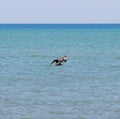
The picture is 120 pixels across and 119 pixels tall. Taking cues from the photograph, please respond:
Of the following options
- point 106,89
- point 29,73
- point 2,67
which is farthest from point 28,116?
point 2,67

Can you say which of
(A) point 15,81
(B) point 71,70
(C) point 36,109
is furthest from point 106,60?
→ (C) point 36,109

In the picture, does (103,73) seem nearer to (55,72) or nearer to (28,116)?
(55,72)

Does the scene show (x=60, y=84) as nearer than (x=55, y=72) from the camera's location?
Yes

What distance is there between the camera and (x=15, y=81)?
41125 mm

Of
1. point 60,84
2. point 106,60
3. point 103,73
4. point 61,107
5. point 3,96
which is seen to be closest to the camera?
point 61,107

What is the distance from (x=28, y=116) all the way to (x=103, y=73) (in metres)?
16.9

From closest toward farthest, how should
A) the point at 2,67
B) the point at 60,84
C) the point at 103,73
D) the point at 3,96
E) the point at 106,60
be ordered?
the point at 3,96, the point at 60,84, the point at 103,73, the point at 2,67, the point at 106,60

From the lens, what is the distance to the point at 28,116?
97.5 feet

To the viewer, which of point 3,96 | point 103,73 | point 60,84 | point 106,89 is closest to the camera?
point 3,96

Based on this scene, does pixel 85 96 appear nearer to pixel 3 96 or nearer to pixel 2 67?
pixel 3 96

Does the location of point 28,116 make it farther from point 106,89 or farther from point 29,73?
point 29,73

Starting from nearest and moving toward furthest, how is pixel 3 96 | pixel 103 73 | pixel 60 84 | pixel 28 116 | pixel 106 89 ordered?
1. pixel 28 116
2. pixel 3 96
3. pixel 106 89
4. pixel 60 84
5. pixel 103 73

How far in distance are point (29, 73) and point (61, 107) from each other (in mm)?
15017

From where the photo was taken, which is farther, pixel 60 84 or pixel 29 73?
pixel 29 73
